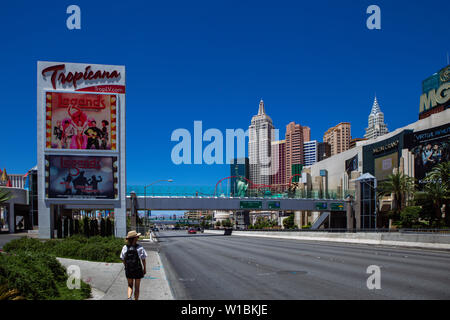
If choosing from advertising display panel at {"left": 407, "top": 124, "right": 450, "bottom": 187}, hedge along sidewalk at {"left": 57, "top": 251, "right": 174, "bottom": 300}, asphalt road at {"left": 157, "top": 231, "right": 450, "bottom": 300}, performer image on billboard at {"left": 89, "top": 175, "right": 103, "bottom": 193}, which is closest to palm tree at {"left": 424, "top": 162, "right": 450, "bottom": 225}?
advertising display panel at {"left": 407, "top": 124, "right": 450, "bottom": 187}

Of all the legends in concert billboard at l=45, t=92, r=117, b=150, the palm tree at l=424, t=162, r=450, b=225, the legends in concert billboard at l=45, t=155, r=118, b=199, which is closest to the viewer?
the legends in concert billboard at l=45, t=155, r=118, b=199

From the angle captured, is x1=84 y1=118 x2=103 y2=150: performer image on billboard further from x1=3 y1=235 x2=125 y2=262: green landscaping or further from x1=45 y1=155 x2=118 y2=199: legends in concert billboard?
x1=3 y1=235 x2=125 y2=262: green landscaping

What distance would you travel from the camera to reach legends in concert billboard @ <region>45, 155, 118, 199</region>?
41.6 metres

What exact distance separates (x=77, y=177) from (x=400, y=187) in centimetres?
4922

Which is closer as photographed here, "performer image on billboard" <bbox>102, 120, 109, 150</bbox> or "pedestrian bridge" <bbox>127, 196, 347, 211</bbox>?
"performer image on billboard" <bbox>102, 120, 109, 150</bbox>

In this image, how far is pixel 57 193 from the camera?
137 ft

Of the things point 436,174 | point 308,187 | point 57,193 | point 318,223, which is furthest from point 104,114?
point 308,187

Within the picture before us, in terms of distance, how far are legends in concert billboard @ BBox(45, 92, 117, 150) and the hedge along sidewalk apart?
26933mm

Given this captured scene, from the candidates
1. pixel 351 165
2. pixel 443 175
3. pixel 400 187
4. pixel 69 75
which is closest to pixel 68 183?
pixel 69 75

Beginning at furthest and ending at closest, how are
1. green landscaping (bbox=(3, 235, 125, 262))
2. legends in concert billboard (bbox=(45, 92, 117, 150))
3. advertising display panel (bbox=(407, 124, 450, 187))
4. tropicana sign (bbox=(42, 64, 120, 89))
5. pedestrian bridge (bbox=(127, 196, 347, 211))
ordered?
pedestrian bridge (bbox=(127, 196, 347, 211)) → advertising display panel (bbox=(407, 124, 450, 187)) → tropicana sign (bbox=(42, 64, 120, 89)) → legends in concert billboard (bbox=(45, 92, 117, 150)) → green landscaping (bbox=(3, 235, 125, 262))

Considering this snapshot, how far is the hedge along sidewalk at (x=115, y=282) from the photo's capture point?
34.8ft

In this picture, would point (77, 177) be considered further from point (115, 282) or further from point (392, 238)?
point (115, 282)
